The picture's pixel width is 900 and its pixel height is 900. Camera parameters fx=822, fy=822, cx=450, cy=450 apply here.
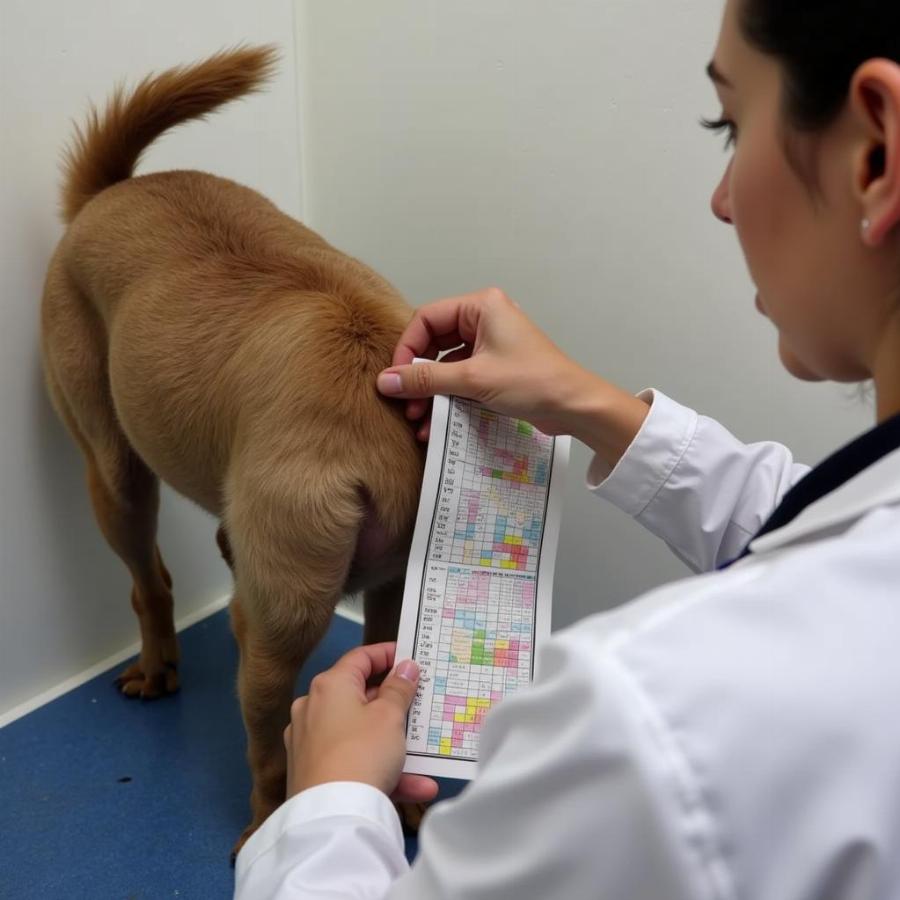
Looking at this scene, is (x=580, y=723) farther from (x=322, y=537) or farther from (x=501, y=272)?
(x=501, y=272)

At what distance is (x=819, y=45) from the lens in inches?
14.3

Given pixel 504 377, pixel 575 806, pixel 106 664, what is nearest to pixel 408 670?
A: pixel 504 377

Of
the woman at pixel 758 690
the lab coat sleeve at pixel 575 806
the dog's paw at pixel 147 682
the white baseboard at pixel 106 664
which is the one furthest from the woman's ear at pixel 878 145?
the dog's paw at pixel 147 682

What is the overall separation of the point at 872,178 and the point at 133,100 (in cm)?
94

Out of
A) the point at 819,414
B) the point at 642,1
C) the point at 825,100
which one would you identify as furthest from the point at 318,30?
the point at 825,100

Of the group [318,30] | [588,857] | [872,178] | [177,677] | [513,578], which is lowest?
[177,677]

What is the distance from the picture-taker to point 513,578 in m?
0.74

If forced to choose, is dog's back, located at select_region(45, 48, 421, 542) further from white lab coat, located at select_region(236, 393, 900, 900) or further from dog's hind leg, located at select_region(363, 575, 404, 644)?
white lab coat, located at select_region(236, 393, 900, 900)

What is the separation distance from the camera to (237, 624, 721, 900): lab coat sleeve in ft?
0.82

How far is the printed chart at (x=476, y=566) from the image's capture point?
2.24 feet

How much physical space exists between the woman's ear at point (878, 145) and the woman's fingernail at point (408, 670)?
0.46 m

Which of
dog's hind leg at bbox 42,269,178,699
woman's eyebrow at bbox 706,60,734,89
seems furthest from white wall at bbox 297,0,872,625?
woman's eyebrow at bbox 706,60,734,89

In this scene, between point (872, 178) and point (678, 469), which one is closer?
point (872, 178)

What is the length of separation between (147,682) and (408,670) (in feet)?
2.40
